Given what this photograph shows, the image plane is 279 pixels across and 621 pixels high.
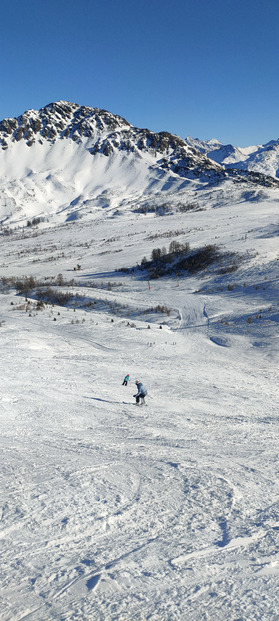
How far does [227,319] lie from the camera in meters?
24.8

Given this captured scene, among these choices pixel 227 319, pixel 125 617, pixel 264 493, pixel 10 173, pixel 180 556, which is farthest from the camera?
pixel 10 173

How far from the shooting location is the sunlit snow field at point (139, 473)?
4.36 meters

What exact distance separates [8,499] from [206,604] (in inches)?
137

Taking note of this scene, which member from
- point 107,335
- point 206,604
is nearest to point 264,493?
point 206,604

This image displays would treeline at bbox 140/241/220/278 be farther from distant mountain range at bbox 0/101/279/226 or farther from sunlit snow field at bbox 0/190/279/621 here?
distant mountain range at bbox 0/101/279/226

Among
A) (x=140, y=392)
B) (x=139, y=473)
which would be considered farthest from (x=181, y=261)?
(x=139, y=473)

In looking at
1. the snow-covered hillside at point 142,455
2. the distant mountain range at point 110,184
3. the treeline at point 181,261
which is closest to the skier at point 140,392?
the snow-covered hillside at point 142,455

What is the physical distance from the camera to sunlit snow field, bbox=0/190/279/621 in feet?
14.3

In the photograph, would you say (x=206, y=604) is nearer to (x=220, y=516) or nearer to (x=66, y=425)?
(x=220, y=516)

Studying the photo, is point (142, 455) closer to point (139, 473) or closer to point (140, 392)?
point (139, 473)

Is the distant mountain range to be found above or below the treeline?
above

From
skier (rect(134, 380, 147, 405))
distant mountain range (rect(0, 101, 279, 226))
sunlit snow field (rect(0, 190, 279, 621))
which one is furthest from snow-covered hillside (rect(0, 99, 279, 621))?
distant mountain range (rect(0, 101, 279, 226))

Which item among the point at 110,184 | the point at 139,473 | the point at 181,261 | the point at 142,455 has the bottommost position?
the point at 142,455

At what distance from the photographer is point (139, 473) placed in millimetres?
7152
